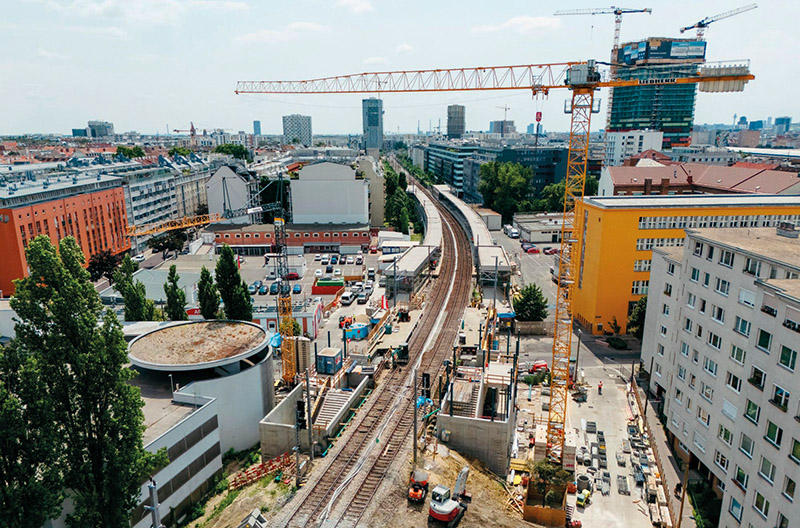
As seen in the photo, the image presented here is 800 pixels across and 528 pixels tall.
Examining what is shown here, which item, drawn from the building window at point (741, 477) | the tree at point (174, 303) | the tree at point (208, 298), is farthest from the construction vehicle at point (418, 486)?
the tree at point (174, 303)

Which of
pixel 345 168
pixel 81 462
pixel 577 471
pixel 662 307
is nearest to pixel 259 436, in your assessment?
pixel 81 462

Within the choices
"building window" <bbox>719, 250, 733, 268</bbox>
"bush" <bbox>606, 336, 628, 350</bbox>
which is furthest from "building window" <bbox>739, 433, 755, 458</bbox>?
"bush" <bbox>606, 336, 628, 350</bbox>

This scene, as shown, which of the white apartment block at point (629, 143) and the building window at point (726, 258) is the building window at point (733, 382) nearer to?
the building window at point (726, 258)

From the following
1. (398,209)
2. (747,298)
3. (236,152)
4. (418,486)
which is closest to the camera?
(418,486)

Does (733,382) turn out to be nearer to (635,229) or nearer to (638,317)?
(638,317)

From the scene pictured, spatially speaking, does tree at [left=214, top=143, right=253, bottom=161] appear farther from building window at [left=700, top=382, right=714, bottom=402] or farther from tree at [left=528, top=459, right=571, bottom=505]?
building window at [left=700, top=382, right=714, bottom=402]

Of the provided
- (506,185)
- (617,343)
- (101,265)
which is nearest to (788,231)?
(617,343)
